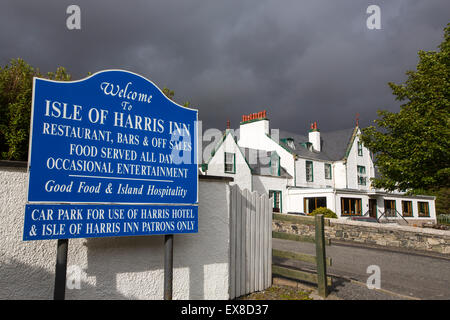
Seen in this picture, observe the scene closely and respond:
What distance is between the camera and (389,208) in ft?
102

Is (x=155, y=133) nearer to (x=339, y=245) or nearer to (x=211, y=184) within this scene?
(x=211, y=184)

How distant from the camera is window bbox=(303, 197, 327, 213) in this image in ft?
85.9

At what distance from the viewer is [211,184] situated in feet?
18.2

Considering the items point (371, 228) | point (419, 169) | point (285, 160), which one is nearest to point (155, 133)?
point (371, 228)

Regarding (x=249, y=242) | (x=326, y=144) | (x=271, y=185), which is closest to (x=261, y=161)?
(x=271, y=185)

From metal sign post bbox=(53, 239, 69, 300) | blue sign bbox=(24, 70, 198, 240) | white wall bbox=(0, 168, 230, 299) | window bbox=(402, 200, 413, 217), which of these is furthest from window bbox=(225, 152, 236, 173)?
window bbox=(402, 200, 413, 217)

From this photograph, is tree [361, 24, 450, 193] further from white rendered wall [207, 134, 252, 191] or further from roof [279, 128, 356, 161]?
roof [279, 128, 356, 161]

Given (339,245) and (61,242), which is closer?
(61,242)

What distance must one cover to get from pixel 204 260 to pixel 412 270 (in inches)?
260

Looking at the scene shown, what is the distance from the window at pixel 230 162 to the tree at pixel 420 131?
9351 mm

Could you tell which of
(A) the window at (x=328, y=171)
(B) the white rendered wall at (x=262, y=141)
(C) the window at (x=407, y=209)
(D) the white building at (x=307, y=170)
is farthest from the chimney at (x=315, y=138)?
(C) the window at (x=407, y=209)

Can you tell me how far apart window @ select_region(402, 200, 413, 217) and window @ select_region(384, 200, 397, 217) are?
6.31ft

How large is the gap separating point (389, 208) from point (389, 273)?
25846 mm

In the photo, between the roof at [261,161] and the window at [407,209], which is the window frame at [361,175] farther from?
the roof at [261,161]
